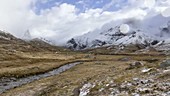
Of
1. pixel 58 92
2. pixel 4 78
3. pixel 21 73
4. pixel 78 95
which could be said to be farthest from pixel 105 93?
pixel 21 73

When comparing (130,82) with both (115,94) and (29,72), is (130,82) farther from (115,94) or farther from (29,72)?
(29,72)

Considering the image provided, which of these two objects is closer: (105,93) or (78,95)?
(105,93)

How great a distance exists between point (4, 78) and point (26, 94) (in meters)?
37.5

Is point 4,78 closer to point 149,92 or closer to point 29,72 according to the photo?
point 29,72

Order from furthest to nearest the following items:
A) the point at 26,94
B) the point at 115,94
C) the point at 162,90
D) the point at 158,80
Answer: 1. the point at 26,94
2. the point at 158,80
3. the point at 115,94
4. the point at 162,90

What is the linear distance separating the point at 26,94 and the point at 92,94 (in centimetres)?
1773

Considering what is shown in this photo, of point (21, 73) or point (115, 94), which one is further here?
point (21, 73)

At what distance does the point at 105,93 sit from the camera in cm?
3509

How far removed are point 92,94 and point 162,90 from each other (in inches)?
346

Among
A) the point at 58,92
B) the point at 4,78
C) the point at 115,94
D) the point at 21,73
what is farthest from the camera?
the point at 21,73

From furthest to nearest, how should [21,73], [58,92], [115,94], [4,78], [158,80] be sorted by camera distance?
[21,73] < [4,78] < [58,92] < [158,80] < [115,94]

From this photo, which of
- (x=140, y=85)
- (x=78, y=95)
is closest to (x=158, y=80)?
(x=140, y=85)

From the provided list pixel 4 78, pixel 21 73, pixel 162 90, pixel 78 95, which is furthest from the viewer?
pixel 21 73

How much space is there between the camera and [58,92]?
44.3m
